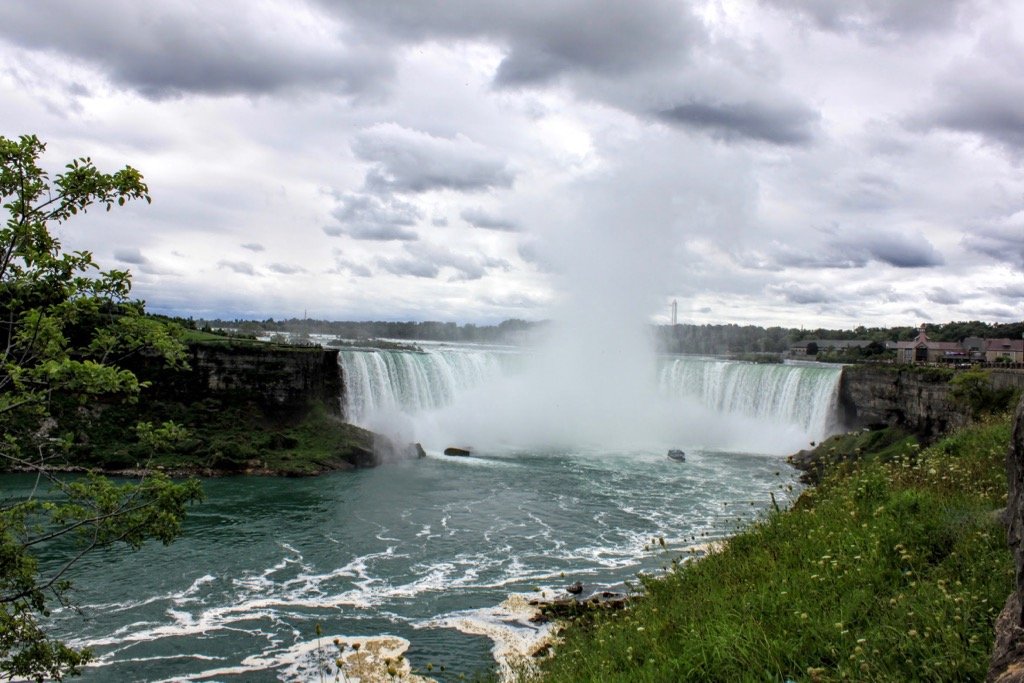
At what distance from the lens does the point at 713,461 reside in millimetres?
32719

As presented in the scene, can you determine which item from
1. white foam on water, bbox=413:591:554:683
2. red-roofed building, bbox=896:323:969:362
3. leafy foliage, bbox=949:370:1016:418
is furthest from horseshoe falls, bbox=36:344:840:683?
red-roofed building, bbox=896:323:969:362

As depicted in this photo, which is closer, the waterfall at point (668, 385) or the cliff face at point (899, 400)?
the cliff face at point (899, 400)

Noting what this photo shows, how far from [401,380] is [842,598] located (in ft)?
112

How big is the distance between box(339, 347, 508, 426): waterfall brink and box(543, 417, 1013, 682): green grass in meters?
28.9

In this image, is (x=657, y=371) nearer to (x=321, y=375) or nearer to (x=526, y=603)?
(x=321, y=375)

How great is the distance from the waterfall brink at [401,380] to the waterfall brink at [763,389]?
1335 cm

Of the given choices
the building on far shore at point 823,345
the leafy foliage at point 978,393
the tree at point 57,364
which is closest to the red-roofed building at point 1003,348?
the building on far shore at point 823,345

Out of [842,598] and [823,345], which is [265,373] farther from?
[823,345]

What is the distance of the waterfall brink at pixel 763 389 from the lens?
38.1 meters

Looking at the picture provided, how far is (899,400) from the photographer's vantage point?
33312 millimetres

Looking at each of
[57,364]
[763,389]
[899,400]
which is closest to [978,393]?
[899,400]

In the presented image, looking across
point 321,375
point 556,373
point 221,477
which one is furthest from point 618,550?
point 556,373

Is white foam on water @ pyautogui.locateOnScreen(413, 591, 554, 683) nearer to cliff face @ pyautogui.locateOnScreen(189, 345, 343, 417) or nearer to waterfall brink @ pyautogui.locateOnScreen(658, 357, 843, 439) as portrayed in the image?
cliff face @ pyautogui.locateOnScreen(189, 345, 343, 417)

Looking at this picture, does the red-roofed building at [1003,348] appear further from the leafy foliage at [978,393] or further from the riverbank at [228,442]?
the riverbank at [228,442]
